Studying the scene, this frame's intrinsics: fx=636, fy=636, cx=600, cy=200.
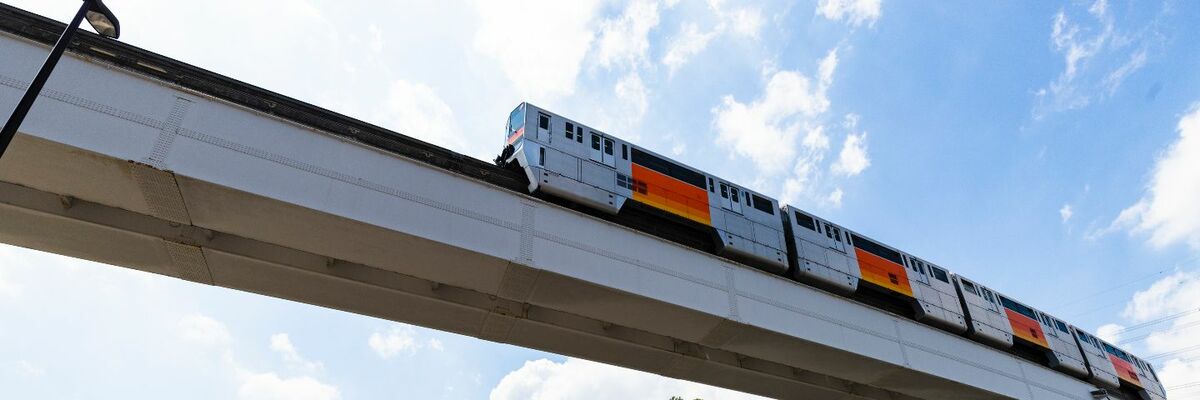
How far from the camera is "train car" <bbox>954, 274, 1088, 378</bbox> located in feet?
79.4

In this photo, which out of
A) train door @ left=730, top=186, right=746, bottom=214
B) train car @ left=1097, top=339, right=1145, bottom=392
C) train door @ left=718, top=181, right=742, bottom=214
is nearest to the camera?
train door @ left=718, top=181, right=742, bottom=214

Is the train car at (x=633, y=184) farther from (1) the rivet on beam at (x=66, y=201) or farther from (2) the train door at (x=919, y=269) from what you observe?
(1) the rivet on beam at (x=66, y=201)

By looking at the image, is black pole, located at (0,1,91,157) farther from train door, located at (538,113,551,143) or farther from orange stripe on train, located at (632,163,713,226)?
orange stripe on train, located at (632,163,713,226)

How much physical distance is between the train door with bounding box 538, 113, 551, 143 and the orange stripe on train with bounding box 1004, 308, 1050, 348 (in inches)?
835

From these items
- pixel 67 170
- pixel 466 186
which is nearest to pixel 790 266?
pixel 466 186

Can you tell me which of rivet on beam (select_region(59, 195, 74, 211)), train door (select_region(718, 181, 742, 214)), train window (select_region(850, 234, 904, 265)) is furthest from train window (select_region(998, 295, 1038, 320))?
rivet on beam (select_region(59, 195, 74, 211))

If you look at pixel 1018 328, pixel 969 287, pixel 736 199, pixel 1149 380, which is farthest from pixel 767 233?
pixel 1149 380

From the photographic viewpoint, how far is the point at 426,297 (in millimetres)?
15250

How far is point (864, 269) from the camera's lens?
834 inches

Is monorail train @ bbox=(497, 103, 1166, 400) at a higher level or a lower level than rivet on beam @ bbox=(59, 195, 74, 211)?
higher

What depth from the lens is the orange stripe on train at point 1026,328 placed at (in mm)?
25844

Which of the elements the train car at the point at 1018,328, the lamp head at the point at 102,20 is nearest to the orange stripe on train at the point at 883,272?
the train car at the point at 1018,328

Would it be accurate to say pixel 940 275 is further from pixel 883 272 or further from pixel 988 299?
pixel 883 272

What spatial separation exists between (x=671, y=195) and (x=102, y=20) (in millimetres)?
12710
